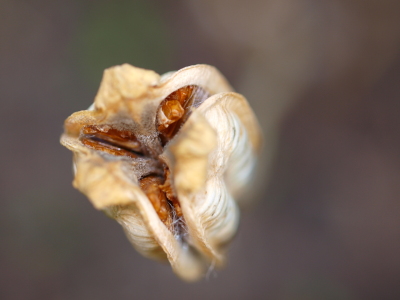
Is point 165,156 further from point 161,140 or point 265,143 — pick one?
point 265,143

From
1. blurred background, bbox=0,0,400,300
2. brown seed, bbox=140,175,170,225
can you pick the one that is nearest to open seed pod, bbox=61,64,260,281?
brown seed, bbox=140,175,170,225

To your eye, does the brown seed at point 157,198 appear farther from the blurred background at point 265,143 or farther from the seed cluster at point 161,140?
the blurred background at point 265,143

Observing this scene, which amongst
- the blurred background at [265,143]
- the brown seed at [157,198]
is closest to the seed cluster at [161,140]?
the brown seed at [157,198]

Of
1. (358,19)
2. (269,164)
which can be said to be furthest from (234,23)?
(269,164)

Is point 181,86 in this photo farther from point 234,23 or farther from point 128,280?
point 128,280

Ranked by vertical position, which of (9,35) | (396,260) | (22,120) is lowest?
(396,260)

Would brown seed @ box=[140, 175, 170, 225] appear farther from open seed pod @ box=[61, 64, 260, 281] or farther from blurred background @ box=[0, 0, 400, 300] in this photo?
blurred background @ box=[0, 0, 400, 300]
